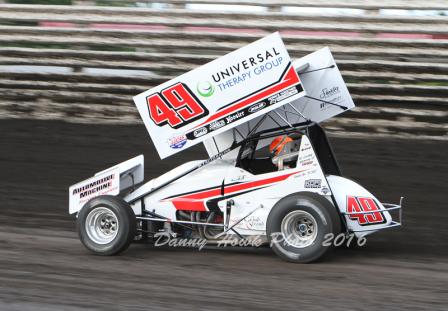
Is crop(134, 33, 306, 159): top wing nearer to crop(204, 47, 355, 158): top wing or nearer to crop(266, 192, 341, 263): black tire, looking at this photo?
crop(204, 47, 355, 158): top wing

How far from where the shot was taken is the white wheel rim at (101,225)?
7.88 meters

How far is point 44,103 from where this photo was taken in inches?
567

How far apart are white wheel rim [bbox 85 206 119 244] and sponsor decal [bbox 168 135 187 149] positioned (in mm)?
907

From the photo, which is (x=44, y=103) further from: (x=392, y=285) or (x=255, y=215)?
(x=392, y=285)

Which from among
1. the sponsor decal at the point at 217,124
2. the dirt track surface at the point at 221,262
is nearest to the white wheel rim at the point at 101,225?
the dirt track surface at the point at 221,262

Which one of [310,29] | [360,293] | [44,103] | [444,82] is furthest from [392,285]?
[44,103]

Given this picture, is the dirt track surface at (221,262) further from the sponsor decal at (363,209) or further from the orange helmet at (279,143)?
the orange helmet at (279,143)

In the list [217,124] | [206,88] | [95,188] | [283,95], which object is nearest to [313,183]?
[283,95]

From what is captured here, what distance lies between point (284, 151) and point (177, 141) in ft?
3.43

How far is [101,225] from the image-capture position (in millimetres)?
7957

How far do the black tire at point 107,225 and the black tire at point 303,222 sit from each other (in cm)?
135

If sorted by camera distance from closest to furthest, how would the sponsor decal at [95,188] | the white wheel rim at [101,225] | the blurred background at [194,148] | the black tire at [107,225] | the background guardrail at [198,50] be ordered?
the blurred background at [194,148]
the black tire at [107,225]
the white wheel rim at [101,225]
the sponsor decal at [95,188]
the background guardrail at [198,50]

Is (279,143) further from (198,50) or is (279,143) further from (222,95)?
(198,50)

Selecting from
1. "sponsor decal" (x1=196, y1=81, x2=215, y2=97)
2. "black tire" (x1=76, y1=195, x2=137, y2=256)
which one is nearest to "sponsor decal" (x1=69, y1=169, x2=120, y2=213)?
"black tire" (x1=76, y1=195, x2=137, y2=256)
